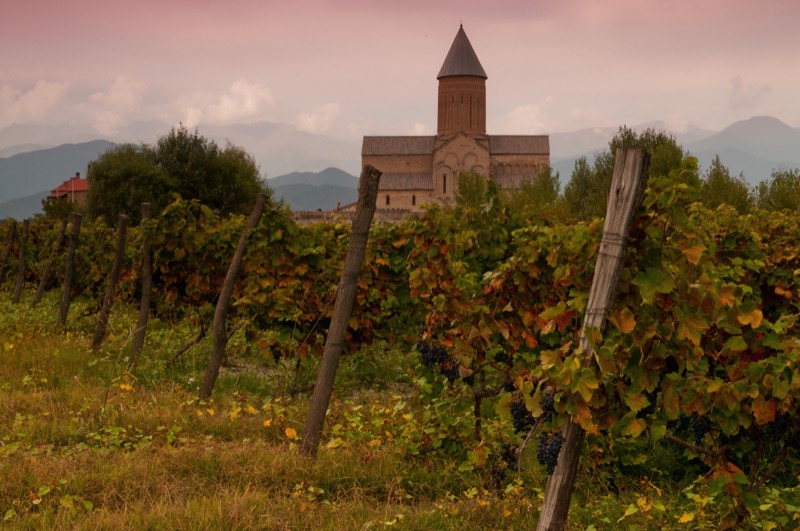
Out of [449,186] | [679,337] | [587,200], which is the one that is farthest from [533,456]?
[449,186]

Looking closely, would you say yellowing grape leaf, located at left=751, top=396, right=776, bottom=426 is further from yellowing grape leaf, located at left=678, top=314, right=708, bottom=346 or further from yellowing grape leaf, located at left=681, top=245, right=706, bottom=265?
yellowing grape leaf, located at left=681, top=245, right=706, bottom=265

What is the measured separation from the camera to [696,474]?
5914mm

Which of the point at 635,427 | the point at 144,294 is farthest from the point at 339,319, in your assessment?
the point at 144,294

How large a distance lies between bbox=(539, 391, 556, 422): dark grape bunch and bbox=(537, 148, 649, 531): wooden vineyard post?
0.36 ft

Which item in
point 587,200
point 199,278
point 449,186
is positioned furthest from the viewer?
point 449,186

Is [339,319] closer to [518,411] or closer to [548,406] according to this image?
[518,411]

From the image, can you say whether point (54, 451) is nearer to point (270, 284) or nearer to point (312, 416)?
point (312, 416)

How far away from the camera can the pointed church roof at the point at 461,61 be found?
8494 cm

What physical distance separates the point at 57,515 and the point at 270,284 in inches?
184

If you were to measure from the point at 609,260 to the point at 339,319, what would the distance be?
290 centimetres

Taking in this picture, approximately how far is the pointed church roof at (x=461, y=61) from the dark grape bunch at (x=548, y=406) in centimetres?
8405

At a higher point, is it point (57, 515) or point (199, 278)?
point (199, 278)

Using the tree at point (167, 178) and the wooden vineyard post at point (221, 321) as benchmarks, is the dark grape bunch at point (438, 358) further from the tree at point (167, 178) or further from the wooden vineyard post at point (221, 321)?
the tree at point (167, 178)

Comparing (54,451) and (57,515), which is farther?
(54,451)
